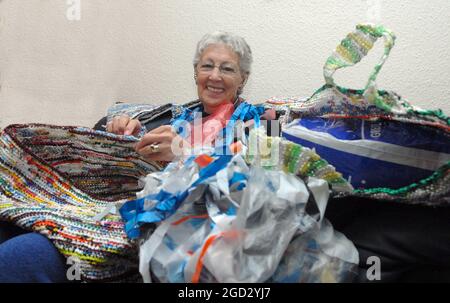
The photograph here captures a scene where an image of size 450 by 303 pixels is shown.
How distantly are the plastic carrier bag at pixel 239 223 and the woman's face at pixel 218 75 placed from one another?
0.59 meters

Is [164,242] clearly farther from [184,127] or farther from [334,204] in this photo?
[184,127]

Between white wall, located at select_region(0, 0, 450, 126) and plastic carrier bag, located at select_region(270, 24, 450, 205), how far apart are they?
58cm

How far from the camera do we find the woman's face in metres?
1.25

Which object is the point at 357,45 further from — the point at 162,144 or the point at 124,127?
the point at 124,127

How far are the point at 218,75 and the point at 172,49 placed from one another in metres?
0.46

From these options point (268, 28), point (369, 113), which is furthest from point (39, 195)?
point (268, 28)

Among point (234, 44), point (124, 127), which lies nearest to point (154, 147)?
point (124, 127)

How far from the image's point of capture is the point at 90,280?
0.75m

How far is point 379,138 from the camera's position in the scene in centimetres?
70

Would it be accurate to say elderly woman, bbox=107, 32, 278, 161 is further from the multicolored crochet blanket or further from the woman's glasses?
the multicolored crochet blanket

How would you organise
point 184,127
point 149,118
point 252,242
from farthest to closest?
1. point 149,118
2. point 184,127
3. point 252,242

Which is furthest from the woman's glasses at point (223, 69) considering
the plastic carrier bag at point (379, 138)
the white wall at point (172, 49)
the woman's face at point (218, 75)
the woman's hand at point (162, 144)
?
the plastic carrier bag at point (379, 138)

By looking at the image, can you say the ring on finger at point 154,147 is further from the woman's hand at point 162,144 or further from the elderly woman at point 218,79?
the elderly woman at point 218,79
